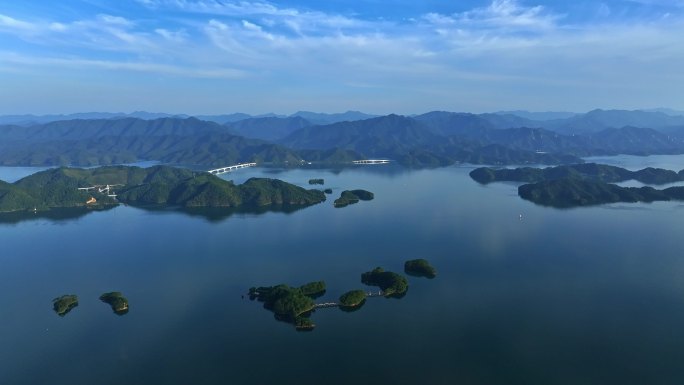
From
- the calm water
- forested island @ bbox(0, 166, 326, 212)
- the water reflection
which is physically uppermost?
forested island @ bbox(0, 166, 326, 212)

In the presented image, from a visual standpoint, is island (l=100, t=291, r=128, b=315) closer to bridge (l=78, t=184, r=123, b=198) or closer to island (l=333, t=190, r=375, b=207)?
island (l=333, t=190, r=375, b=207)

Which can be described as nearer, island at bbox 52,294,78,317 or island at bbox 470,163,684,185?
island at bbox 52,294,78,317

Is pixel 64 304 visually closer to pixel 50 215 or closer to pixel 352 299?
pixel 352 299

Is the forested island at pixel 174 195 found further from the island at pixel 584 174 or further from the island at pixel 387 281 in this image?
the island at pixel 584 174

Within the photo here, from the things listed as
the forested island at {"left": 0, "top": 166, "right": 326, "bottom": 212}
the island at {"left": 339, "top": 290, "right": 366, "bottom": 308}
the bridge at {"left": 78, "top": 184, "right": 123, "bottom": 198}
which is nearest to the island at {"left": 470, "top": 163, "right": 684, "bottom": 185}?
the forested island at {"left": 0, "top": 166, "right": 326, "bottom": 212}

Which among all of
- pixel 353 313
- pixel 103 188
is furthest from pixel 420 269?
pixel 103 188

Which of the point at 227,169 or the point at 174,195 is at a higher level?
the point at 227,169

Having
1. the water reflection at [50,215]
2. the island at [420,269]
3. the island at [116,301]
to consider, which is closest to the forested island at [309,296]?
the island at [420,269]
